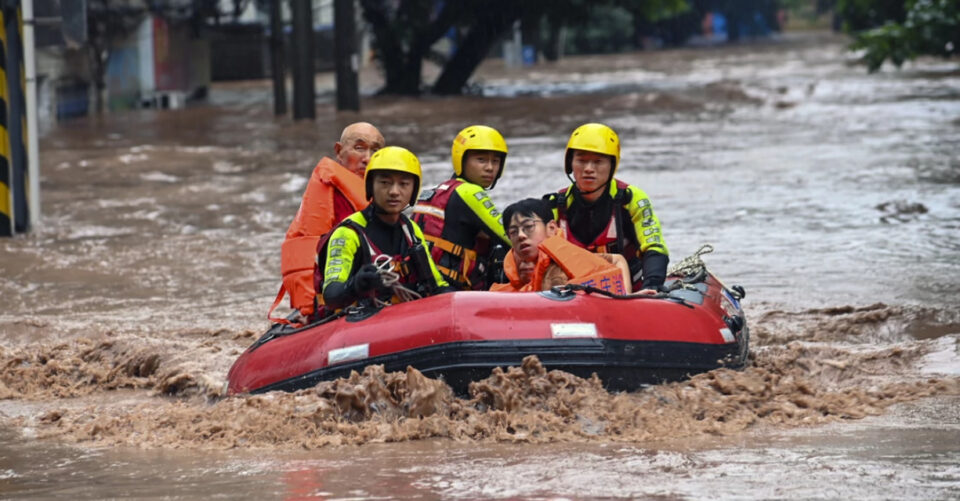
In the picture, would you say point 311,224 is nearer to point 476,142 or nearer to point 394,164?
point 476,142

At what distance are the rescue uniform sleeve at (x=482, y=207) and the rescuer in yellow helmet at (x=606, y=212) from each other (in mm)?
397

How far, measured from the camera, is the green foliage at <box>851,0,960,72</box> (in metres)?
18.3

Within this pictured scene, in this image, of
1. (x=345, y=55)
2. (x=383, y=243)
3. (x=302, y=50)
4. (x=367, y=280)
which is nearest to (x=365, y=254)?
(x=383, y=243)

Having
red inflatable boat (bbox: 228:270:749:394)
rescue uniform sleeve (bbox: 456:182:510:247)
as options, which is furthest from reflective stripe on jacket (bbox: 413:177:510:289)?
red inflatable boat (bbox: 228:270:749:394)

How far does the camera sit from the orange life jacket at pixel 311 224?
805 centimetres

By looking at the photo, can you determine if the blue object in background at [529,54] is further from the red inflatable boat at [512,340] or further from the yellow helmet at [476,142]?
the red inflatable boat at [512,340]

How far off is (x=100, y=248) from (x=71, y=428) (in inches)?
256

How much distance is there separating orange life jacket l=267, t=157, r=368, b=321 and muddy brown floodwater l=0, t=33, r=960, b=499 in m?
0.69

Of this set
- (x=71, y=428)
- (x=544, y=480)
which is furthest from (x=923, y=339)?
(x=71, y=428)

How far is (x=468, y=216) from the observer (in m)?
7.55

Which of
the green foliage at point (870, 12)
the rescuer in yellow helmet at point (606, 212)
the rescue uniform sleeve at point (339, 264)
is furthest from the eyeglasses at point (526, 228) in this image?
Result: the green foliage at point (870, 12)

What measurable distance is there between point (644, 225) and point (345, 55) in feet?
65.7

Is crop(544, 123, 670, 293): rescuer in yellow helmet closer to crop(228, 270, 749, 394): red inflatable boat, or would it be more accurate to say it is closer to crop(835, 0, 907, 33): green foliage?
crop(228, 270, 749, 394): red inflatable boat

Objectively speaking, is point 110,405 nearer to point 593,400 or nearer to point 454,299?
point 454,299
